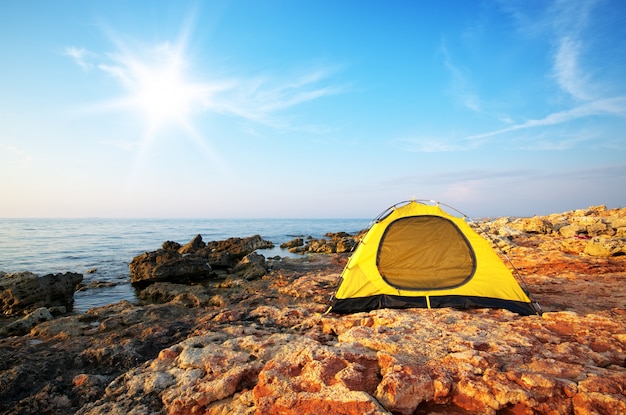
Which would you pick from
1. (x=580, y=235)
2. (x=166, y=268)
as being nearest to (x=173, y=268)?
(x=166, y=268)

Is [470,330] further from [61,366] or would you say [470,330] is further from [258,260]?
[258,260]

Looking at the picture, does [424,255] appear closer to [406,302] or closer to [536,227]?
[406,302]

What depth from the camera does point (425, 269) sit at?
609cm

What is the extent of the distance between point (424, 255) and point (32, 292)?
12.0m

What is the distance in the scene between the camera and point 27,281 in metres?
9.21

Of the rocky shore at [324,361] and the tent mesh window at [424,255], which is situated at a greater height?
the tent mesh window at [424,255]

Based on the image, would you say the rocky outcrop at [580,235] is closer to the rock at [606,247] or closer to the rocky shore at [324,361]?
the rock at [606,247]

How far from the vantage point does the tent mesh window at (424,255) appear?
19.4 feet

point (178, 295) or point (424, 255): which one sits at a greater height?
point (424, 255)

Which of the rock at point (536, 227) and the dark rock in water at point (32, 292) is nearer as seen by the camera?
the dark rock in water at point (32, 292)

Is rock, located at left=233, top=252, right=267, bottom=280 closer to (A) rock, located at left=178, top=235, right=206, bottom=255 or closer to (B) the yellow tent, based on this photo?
(A) rock, located at left=178, top=235, right=206, bottom=255

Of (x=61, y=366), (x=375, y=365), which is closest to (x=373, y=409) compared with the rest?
(x=375, y=365)

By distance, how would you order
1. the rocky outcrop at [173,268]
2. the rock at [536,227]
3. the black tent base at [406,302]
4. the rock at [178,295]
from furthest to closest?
the rock at [536,227] → the rocky outcrop at [173,268] → the rock at [178,295] → the black tent base at [406,302]

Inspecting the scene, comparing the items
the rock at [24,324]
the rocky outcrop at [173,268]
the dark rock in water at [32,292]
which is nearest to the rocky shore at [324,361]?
the rock at [24,324]
